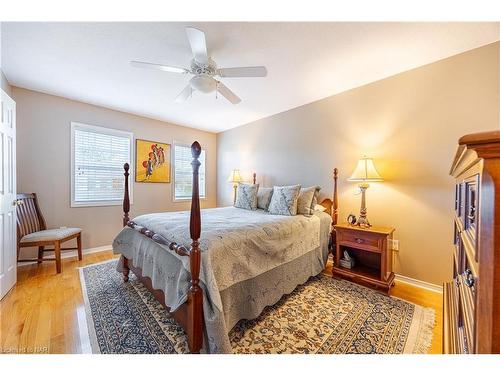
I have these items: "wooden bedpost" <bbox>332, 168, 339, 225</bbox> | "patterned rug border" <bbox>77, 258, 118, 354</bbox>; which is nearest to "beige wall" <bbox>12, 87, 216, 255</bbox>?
"patterned rug border" <bbox>77, 258, 118, 354</bbox>

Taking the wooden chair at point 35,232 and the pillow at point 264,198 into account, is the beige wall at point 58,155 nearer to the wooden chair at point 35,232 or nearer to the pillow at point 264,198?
the wooden chair at point 35,232

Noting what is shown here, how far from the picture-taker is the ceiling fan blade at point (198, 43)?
1.45 metres

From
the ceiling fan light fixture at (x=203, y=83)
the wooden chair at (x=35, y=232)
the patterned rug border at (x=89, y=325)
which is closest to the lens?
the patterned rug border at (x=89, y=325)

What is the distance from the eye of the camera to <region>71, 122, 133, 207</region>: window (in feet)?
10.9

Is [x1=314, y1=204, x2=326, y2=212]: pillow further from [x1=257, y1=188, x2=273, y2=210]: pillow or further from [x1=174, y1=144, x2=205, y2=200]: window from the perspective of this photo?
[x1=174, y1=144, x2=205, y2=200]: window

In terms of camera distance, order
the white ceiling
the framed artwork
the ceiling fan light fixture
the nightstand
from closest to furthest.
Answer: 1. the white ceiling
2. the ceiling fan light fixture
3. the nightstand
4. the framed artwork

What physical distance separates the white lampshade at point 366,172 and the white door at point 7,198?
371cm

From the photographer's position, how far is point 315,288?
7.48ft

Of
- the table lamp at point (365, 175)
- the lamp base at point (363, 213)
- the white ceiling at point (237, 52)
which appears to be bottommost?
the lamp base at point (363, 213)

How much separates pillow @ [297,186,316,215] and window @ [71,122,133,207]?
307 cm

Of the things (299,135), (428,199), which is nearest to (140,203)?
(299,135)

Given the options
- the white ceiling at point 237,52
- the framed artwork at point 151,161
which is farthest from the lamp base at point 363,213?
the framed artwork at point 151,161

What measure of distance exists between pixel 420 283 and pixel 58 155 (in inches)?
201

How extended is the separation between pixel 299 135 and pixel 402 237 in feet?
6.60
